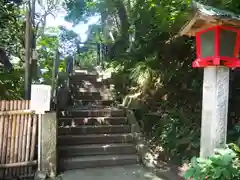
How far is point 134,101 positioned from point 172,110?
52.8 inches

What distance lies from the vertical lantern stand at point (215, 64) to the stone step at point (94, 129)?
2936 millimetres

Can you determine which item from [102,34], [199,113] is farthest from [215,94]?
[102,34]

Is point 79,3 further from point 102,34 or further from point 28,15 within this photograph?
point 102,34

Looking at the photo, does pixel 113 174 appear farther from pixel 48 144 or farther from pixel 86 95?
pixel 86 95

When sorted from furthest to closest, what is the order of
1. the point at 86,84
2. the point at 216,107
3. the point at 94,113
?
the point at 86,84, the point at 94,113, the point at 216,107

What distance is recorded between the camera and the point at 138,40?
29.2 ft

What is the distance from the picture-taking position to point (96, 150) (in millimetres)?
5539

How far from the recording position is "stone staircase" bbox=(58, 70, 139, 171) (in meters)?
5.29

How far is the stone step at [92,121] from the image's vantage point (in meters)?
6.17

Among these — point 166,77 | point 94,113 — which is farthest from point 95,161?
point 166,77

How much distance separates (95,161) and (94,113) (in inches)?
63.0

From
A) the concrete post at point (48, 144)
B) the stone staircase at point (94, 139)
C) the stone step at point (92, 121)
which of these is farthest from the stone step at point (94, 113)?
the concrete post at point (48, 144)

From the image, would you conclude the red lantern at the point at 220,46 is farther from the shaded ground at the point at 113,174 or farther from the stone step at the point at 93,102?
the stone step at the point at 93,102

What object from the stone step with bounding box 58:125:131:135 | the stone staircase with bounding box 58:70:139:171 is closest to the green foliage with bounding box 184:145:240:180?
the stone staircase with bounding box 58:70:139:171
